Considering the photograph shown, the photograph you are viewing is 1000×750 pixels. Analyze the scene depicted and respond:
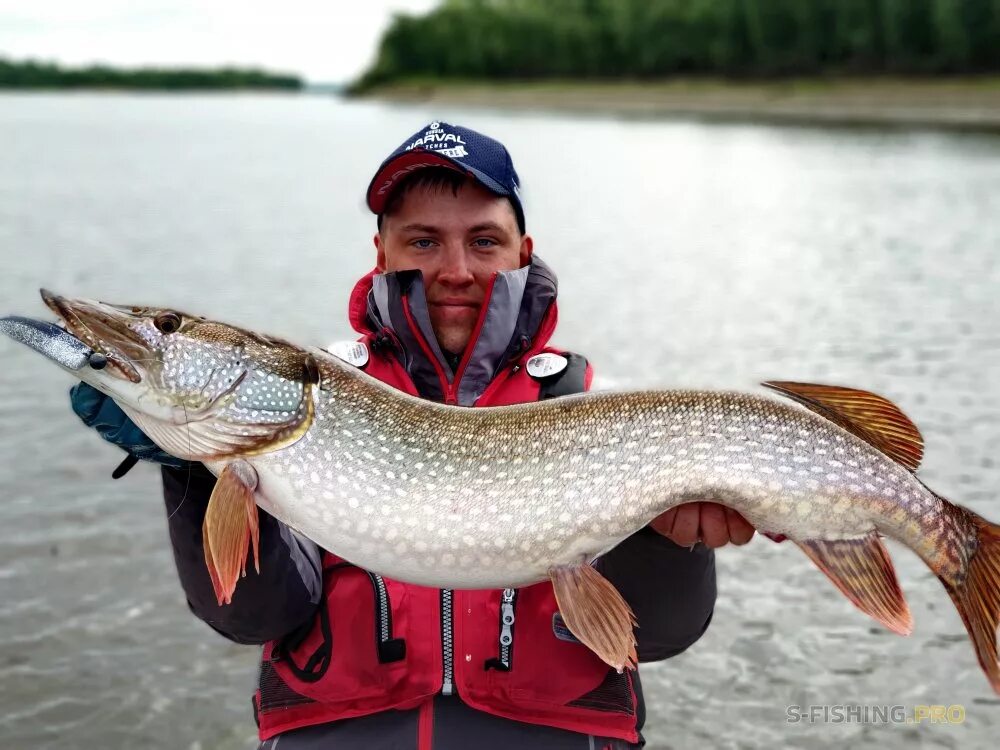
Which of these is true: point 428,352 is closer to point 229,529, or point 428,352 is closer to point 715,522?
point 229,529

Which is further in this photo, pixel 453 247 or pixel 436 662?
pixel 453 247

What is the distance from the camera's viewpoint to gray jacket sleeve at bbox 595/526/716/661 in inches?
95.3

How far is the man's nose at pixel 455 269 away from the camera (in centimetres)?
279

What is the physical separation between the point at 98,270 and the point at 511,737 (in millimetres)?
11248

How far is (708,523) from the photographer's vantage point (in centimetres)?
231

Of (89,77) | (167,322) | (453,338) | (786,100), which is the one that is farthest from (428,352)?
(89,77)

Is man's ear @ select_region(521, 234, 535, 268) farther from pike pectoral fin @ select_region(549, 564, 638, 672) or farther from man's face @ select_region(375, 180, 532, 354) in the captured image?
pike pectoral fin @ select_region(549, 564, 638, 672)

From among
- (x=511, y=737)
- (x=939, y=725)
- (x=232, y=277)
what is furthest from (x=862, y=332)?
(x=511, y=737)

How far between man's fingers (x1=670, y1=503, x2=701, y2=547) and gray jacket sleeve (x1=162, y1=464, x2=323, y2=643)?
97 centimetres

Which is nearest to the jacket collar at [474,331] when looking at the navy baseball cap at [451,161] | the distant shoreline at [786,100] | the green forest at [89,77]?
the navy baseball cap at [451,161]

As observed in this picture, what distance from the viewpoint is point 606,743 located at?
8.21 ft

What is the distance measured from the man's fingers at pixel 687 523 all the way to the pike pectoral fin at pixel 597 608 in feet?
0.73

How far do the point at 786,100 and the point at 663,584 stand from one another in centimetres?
4965


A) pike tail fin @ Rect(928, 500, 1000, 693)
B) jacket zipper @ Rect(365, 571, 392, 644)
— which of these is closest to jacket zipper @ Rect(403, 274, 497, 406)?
jacket zipper @ Rect(365, 571, 392, 644)
